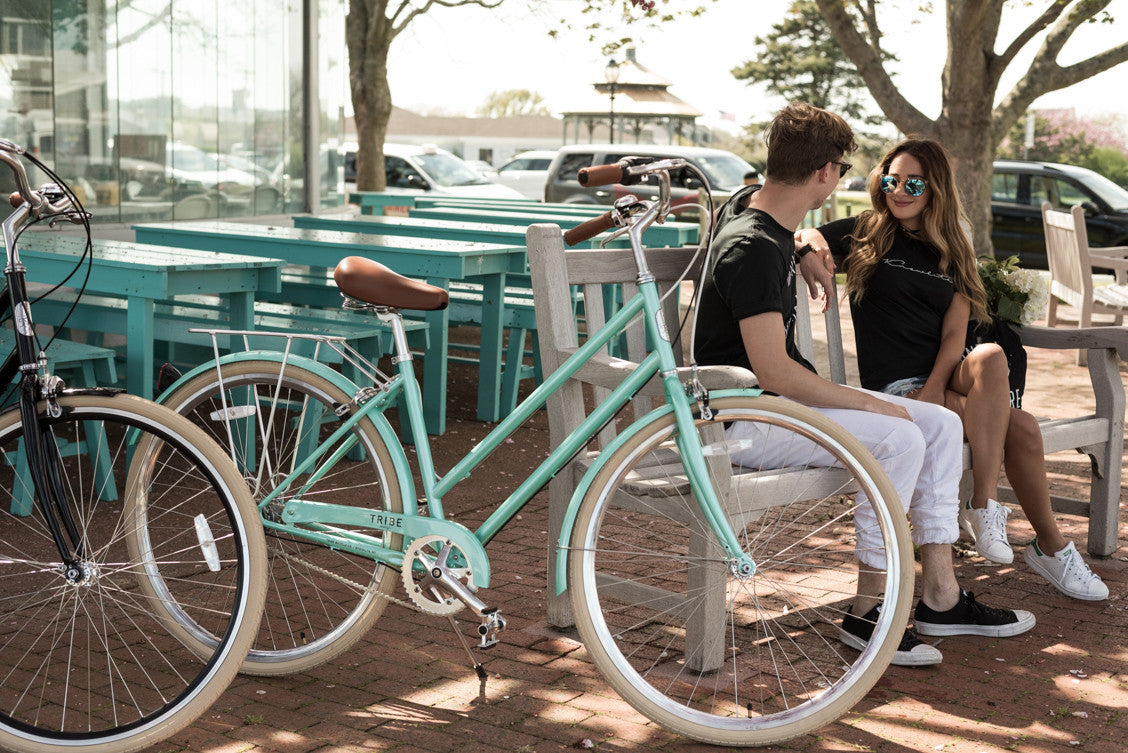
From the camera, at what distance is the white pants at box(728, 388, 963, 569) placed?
362 centimetres

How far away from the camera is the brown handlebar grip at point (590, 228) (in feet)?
11.3

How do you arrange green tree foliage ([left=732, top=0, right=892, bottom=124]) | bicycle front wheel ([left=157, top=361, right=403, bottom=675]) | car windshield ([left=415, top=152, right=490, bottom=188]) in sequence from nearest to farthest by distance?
bicycle front wheel ([left=157, top=361, right=403, bottom=675]) → car windshield ([left=415, top=152, right=490, bottom=188]) → green tree foliage ([left=732, top=0, right=892, bottom=124])

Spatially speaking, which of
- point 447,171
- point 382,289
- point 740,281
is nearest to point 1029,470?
point 740,281

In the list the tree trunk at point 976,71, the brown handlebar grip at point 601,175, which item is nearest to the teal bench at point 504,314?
the brown handlebar grip at point 601,175

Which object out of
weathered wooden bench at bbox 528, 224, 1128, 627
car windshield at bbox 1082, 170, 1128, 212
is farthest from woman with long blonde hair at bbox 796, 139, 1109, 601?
car windshield at bbox 1082, 170, 1128, 212

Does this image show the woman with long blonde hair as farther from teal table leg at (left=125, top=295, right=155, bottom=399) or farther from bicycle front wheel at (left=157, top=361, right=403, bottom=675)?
teal table leg at (left=125, top=295, right=155, bottom=399)

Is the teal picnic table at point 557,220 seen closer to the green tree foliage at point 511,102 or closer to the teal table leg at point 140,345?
the teal table leg at point 140,345

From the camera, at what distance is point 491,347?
7.34 metres

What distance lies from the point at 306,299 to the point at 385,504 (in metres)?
4.45

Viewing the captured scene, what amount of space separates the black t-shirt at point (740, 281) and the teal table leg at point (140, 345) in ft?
8.95

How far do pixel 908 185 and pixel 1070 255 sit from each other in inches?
254

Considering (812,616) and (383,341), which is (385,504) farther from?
(383,341)

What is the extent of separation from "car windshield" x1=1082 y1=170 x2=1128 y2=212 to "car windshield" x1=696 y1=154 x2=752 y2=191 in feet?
16.8

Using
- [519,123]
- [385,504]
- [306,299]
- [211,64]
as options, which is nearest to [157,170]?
[211,64]
